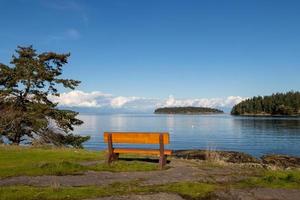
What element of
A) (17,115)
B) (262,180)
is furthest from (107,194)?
(17,115)

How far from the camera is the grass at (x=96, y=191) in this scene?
8.80m

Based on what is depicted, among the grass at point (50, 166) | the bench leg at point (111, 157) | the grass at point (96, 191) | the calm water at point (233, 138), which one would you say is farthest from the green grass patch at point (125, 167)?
the calm water at point (233, 138)

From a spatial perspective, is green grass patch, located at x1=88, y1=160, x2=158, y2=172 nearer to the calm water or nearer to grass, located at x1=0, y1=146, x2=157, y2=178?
grass, located at x1=0, y1=146, x2=157, y2=178

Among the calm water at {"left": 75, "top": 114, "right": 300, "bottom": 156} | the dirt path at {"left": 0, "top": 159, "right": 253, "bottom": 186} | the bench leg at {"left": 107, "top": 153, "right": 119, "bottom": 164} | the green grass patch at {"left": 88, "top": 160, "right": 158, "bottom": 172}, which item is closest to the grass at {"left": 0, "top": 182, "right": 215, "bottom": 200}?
the dirt path at {"left": 0, "top": 159, "right": 253, "bottom": 186}

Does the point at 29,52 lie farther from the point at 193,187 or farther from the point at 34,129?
the point at 193,187

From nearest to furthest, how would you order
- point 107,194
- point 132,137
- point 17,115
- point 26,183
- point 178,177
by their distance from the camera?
point 107,194
point 26,183
point 178,177
point 132,137
point 17,115

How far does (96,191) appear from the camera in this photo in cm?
933

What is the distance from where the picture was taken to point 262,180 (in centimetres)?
1116

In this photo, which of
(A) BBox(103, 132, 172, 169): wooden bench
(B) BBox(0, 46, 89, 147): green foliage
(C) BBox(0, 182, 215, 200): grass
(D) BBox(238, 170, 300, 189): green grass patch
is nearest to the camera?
(C) BBox(0, 182, 215, 200): grass

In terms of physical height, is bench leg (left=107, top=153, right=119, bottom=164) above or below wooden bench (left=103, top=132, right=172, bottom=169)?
below

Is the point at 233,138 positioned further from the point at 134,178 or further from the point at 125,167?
the point at 134,178

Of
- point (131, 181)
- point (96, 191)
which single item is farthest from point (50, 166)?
point (96, 191)

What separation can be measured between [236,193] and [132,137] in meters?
5.59

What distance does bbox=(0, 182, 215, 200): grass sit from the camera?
8.80m
